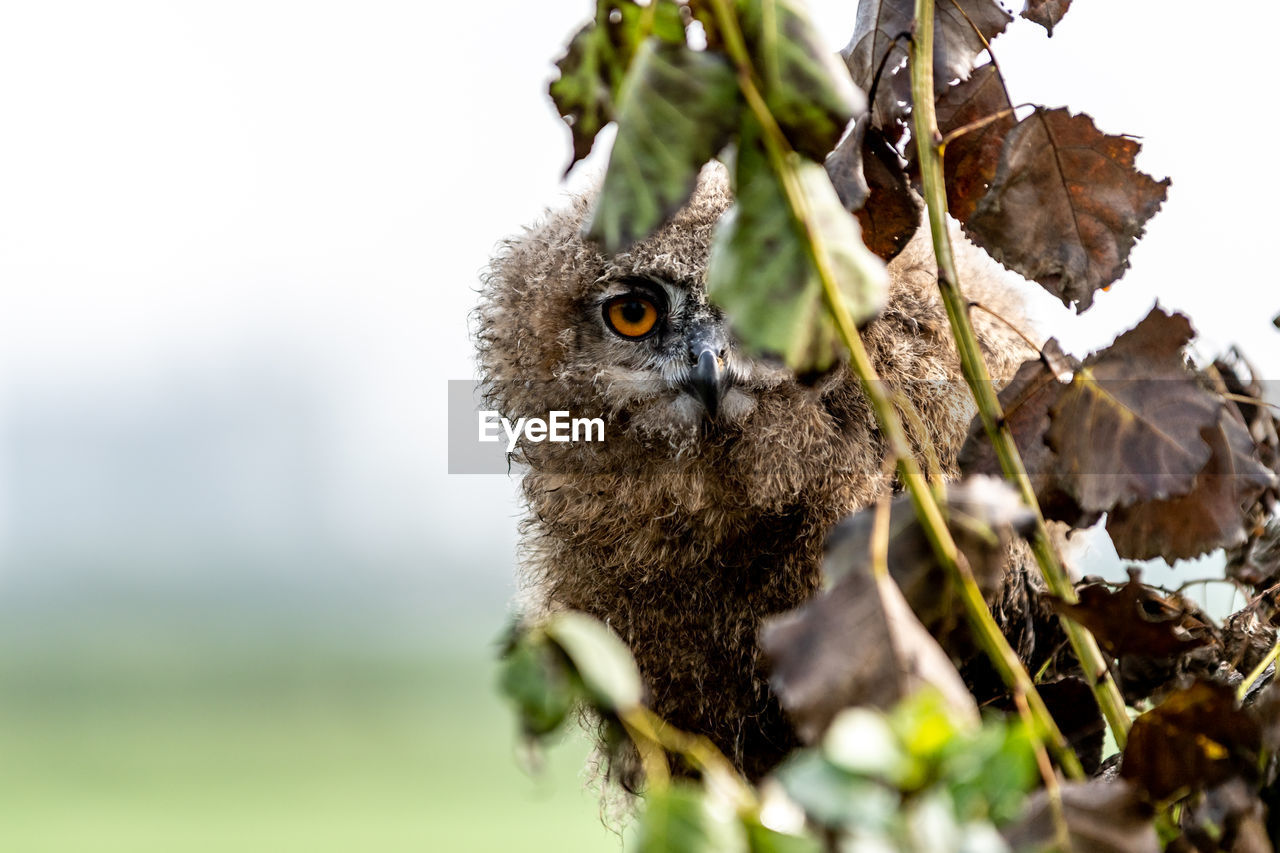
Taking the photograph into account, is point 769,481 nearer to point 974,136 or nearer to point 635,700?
point 974,136

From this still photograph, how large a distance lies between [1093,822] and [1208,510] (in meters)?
0.29

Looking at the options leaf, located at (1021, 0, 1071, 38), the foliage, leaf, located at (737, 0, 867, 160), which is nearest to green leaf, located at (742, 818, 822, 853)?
the foliage

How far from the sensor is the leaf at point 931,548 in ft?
1.41

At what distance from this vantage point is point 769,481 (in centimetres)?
144

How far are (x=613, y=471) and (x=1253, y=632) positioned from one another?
87 centimetres

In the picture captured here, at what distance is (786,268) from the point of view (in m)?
0.41

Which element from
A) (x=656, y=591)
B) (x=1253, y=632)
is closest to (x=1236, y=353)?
(x=1253, y=632)

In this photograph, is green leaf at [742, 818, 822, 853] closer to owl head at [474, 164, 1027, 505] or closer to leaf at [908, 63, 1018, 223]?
leaf at [908, 63, 1018, 223]

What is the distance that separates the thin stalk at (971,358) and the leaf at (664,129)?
19 centimetres

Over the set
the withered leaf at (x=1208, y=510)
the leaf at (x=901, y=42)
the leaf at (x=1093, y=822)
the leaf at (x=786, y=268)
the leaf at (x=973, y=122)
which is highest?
the leaf at (x=901, y=42)

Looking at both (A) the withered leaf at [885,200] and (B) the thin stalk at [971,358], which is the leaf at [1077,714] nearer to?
(B) the thin stalk at [971,358]

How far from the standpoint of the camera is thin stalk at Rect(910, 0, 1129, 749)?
57 centimetres

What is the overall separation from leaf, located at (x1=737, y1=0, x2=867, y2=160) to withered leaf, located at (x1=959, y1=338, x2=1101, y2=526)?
26 centimetres

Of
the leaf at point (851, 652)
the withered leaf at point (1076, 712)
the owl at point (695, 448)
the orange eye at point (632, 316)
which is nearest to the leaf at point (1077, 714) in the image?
the withered leaf at point (1076, 712)
